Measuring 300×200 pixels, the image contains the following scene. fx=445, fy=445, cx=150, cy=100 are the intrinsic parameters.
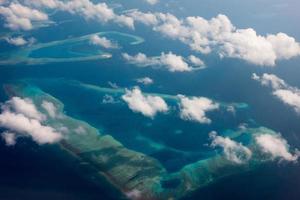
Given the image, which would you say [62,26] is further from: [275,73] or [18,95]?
[275,73]

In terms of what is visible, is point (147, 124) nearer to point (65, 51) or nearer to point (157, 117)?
point (157, 117)

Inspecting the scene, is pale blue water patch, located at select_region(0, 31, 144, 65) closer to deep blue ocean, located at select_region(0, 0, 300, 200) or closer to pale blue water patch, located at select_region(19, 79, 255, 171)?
deep blue ocean, located at select_region(0, 0, 300, 200)

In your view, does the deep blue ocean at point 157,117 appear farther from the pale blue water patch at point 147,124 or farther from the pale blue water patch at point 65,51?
the pale blue water patch at point 65,51

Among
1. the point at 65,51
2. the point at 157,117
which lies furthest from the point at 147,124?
the point at 65,51

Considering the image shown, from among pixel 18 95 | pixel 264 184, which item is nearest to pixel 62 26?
pixel 18 95

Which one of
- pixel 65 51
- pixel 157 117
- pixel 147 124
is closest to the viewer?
pixel 147 124

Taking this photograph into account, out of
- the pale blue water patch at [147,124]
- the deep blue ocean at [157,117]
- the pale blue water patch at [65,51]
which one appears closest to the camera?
the deep blue ocean at [157,117]

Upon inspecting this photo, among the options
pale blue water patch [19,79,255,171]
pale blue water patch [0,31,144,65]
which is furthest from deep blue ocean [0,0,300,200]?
pale blue water patch [0,31,144,65]

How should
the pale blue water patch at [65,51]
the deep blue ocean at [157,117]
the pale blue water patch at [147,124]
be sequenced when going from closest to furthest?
1. the deep blue ocean at [157,117]
2. the pale blue water patch at [147,124]
3. the pale blue water patch at [65,51]

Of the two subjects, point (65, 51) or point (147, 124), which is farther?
point (65, 51)

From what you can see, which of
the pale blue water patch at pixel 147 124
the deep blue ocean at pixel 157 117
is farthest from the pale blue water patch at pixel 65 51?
the pale blue water patch at pixel 147 124
